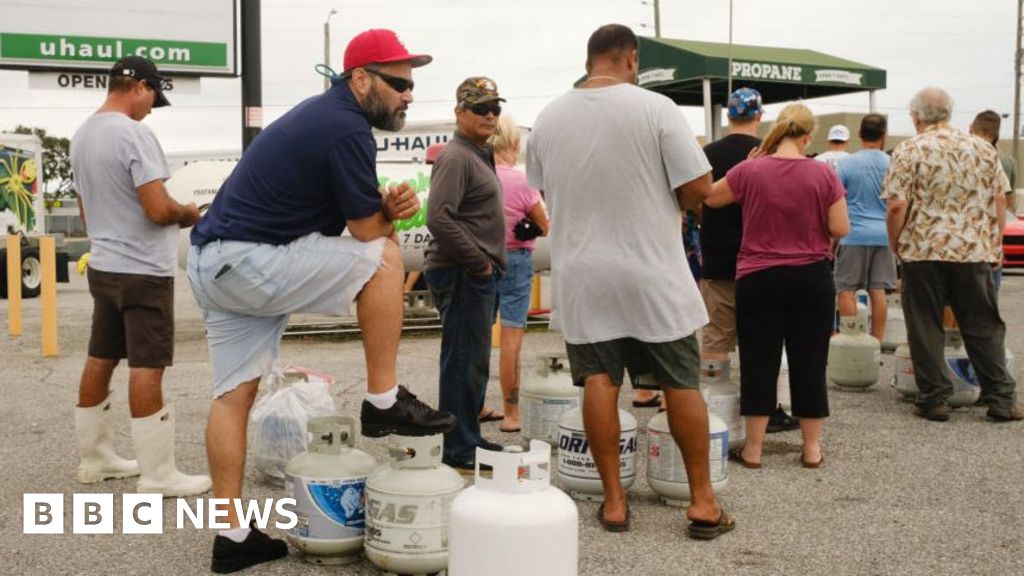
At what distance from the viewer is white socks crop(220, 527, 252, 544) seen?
381 cm

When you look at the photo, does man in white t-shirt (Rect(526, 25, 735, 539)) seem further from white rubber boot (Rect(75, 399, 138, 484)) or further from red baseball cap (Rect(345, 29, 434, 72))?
white rubber boot (Rect(75, 399, 138, 484))

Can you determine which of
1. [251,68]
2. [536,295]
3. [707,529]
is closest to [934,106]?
[707,529]

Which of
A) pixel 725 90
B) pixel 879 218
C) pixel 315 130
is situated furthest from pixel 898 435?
pixel 725 90

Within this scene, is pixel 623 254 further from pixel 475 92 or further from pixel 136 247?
pixel 136 247

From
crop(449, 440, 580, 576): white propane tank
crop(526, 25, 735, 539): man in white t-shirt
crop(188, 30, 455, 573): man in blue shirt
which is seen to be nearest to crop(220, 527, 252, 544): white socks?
crop(188, 30, 455, 573): man in blue shirt

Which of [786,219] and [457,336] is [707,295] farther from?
[457,336]

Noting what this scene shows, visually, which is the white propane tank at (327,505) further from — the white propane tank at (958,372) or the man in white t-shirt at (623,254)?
the white propane tank at (958,372)

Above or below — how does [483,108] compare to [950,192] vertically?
above

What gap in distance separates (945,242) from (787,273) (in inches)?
70.7

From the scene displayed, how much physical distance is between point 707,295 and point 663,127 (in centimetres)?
215

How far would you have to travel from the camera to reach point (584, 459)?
4.79m

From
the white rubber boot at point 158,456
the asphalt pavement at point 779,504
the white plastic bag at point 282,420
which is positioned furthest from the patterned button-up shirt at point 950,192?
the white rubber boot at point 158,456

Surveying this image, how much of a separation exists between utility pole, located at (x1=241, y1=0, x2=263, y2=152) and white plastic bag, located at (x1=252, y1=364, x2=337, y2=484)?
6.40 m

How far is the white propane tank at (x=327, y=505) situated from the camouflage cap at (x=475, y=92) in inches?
79.6
